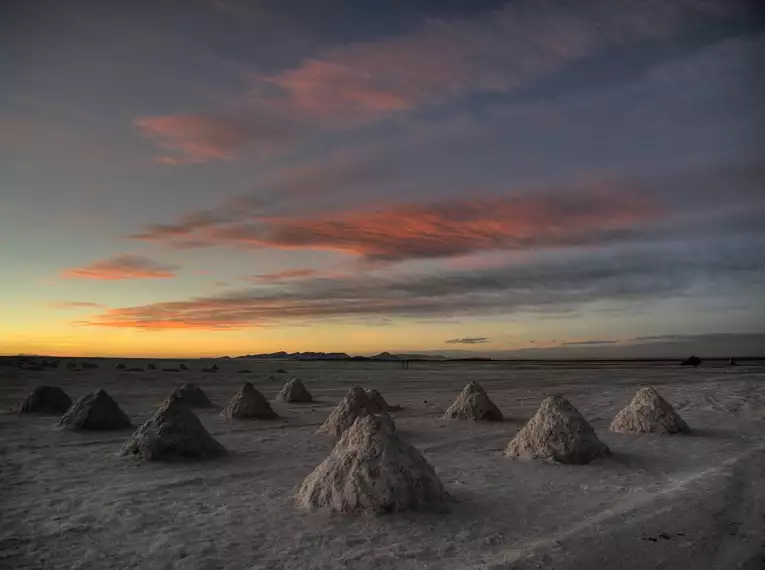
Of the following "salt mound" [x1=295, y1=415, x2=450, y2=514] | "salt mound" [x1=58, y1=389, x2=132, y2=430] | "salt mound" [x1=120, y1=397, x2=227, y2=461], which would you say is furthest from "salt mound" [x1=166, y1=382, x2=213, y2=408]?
"salt mound" [x1=295, y1=415, x2=450, y2=514]

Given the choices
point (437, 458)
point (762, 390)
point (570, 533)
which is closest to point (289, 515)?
point (570, 533)

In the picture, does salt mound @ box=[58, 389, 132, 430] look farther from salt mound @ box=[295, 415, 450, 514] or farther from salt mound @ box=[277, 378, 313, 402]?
salt mound @ box=[277, 378, 313, 402]

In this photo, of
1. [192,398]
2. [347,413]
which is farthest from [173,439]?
[192,398]

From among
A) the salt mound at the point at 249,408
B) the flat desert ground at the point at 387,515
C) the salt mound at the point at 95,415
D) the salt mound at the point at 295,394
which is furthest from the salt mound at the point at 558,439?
the salt mound at the point at 295,394

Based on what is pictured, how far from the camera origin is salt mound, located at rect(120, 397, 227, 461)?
1010 centimetres

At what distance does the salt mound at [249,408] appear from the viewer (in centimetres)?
1706

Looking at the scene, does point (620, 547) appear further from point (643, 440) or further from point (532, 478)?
point (643, 440)

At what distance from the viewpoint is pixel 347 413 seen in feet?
46.1

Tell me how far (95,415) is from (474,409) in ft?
34.5

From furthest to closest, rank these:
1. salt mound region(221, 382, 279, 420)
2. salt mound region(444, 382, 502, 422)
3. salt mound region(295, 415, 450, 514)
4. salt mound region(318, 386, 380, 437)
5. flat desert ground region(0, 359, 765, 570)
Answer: salt mound region(221, 382, 279, 420) → salt mound region(444, 382, 502, 422) → salt mound region(318, 386, 380, 437) → salt mound region(295, 415, 450, 514) → flat desert ground region(0, 359, 765, 570)

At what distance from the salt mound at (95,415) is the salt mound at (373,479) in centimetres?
853

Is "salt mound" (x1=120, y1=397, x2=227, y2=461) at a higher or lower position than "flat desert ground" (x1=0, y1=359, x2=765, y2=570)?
higher

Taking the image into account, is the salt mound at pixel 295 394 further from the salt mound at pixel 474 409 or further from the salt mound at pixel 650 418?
the salt mound at pixel 650 418

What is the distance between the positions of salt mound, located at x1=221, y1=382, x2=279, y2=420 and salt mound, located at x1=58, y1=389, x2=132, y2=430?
3397mm
